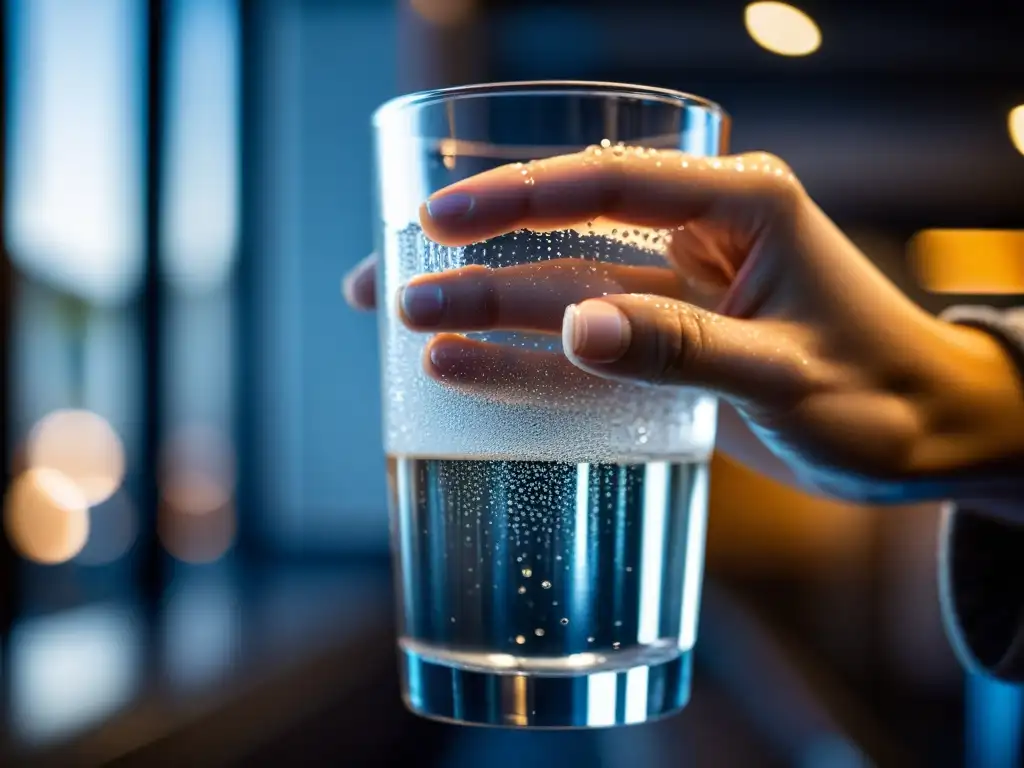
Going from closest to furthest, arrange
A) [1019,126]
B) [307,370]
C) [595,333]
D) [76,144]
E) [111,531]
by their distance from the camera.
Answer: [595,333], [1019,126], [76,144], [111,531], [307,370]

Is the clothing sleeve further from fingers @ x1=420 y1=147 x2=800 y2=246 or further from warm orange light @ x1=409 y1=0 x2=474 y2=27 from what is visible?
warm orange light @ x1=409 y1=0 x2=474 y2=27

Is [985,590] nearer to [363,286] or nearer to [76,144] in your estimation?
[363,286]

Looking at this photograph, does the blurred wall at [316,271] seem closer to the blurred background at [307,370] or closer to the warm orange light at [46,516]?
the blurred background at [307,370]

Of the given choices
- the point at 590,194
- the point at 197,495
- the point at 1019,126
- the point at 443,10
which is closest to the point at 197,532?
the point at 197,495

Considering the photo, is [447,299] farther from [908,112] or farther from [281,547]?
[908,112]

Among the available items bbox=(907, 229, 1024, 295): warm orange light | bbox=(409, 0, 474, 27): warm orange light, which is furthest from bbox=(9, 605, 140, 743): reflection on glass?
bbox=(907, 229, 1024, 295): warm orange light

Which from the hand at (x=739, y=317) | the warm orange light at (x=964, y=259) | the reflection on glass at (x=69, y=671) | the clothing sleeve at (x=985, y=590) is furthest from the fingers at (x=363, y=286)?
the warm orange light at (x=964, y=259)
